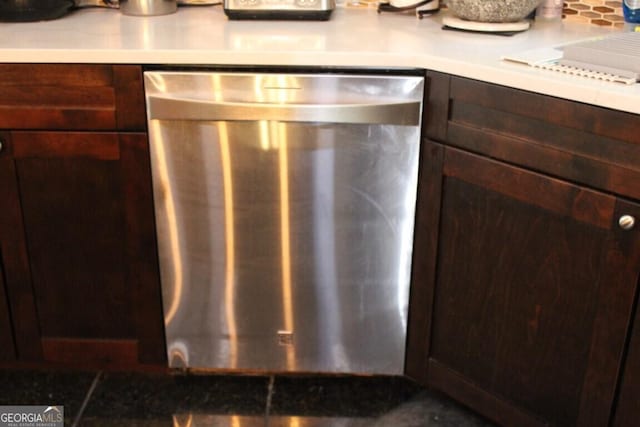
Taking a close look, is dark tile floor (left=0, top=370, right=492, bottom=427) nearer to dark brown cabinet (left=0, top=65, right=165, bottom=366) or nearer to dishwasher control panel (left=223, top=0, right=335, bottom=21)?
dark brown cabinet (left=0, top=65, right=165, bottom=366)

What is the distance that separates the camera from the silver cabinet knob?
1350 mm

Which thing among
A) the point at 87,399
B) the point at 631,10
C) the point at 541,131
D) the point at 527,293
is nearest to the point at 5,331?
the point at 87,399

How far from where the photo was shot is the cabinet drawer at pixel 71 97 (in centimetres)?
162

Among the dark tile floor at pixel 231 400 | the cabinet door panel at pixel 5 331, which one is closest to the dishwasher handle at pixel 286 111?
the cabinet door panel at pixel 5 331

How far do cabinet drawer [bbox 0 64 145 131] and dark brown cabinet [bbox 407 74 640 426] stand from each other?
66 cm

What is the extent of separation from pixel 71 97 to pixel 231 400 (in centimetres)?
86

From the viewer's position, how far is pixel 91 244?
180cm

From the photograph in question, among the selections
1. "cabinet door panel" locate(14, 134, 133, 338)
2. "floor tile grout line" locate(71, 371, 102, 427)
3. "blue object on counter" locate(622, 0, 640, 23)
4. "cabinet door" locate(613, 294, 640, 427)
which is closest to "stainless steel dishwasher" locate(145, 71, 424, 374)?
"cabinet door panel" locate(14, 134, 133, 338)

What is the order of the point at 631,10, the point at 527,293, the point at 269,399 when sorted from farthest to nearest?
the point at 269,399
the point at 631,10
the point at 527,293

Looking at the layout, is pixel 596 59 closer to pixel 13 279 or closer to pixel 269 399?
pixel 269 399

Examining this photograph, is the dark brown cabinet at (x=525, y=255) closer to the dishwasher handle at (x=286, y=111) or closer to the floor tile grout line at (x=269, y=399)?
the dishwasher handle at (x=286, y=111)

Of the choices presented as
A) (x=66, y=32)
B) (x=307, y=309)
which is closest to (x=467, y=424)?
(x=307, y=309)

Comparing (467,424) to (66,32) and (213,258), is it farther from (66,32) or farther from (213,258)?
(66,32)

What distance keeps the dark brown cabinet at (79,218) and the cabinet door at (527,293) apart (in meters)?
0.67
